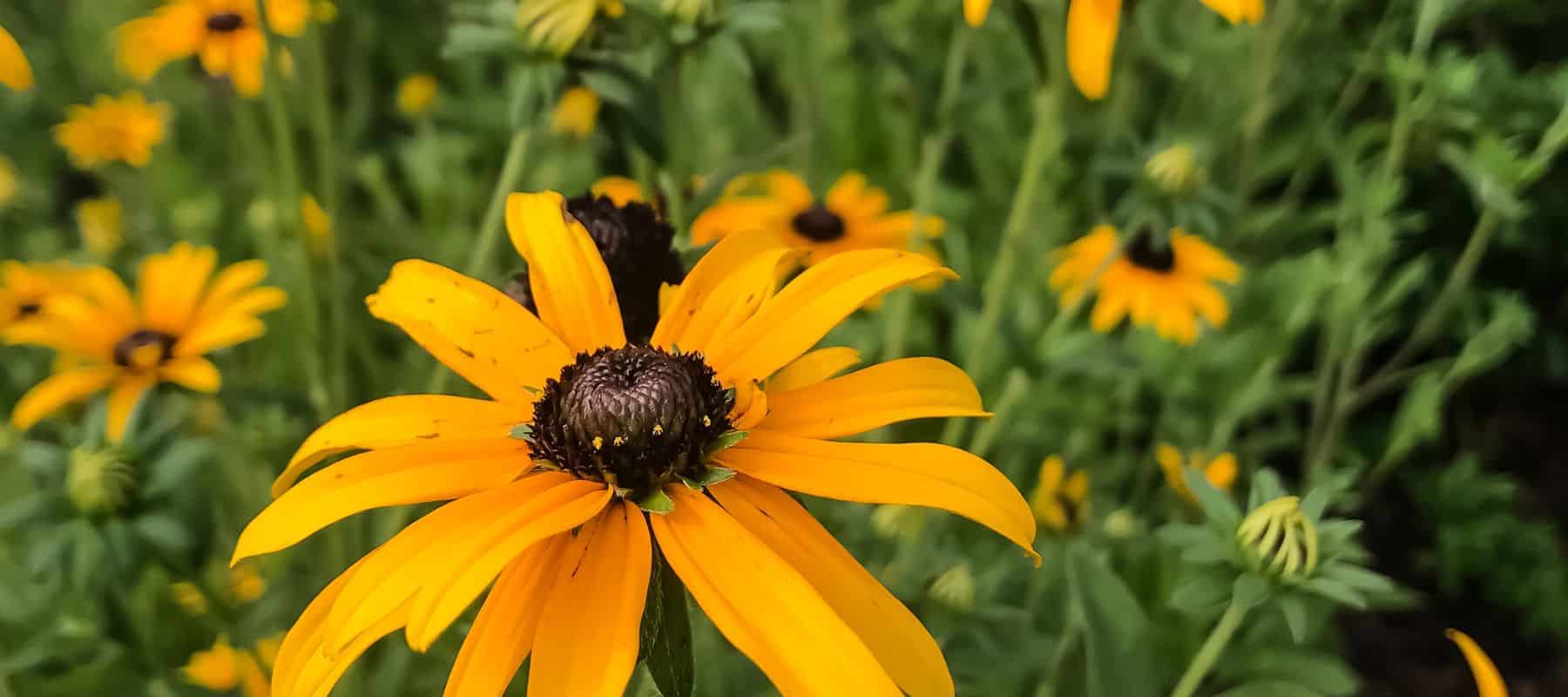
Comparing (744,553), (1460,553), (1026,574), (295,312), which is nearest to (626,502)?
(744,553)

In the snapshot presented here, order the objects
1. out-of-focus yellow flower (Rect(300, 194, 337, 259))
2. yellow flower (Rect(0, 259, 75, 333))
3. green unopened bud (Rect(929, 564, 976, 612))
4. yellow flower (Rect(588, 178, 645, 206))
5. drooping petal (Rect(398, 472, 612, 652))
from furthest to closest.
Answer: out-of-focus yellow flower (Rect(300, 194, 337, 259)) < yellow flower (Rect(0, 259, 75, 333)) < yellow flower (Rect(588, 178, 645, 206)) < green unopened bud (Rect(929, 564, 976, 612)) < drooping petal (Rect(398, 472, 612, 652))

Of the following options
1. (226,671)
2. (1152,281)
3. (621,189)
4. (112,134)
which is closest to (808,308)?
(621,189)

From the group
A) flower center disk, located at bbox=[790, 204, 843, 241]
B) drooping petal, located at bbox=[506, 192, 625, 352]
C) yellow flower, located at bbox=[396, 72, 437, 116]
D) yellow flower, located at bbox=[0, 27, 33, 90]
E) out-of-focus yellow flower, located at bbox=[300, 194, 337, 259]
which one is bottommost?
out-of-focus yellow flower, located at bbox=[300, 194, 337, 259]

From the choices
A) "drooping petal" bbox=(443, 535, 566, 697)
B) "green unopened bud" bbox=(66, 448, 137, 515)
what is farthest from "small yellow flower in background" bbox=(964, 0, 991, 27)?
"green unopened bud" bbox=(66, 448, 137, 515)

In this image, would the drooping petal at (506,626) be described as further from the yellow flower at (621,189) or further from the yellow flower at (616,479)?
the yellow flower at (621,189)

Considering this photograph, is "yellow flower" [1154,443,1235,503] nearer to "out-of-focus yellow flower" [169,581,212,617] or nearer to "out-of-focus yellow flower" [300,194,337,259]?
"out-of-focus yellow flower" [169,581,212,617]

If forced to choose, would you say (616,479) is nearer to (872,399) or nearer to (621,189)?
(872,399)
